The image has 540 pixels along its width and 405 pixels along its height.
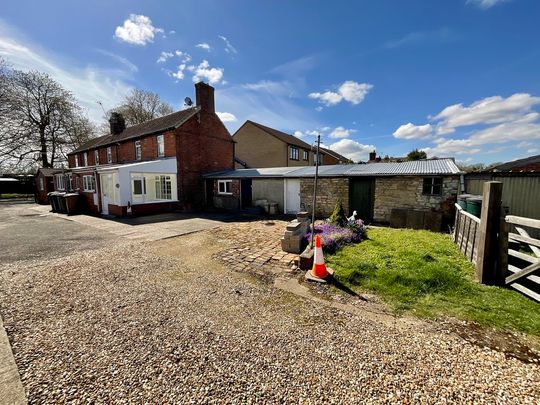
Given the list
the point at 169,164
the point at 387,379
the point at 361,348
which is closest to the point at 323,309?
the point at 361,348

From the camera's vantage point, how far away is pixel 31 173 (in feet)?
117

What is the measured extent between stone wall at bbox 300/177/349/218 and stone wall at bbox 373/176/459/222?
5.40ft

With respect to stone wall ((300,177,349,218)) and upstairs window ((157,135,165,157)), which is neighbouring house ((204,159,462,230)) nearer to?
stone wall ((300,177,349,218))

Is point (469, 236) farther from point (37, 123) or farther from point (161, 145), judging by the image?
point (37, 123)

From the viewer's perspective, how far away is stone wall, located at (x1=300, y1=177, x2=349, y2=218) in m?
12.8

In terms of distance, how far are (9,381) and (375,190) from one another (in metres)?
12.9

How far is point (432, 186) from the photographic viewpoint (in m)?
10.6

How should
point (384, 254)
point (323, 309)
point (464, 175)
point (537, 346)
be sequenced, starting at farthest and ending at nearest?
point (464, 175) → point (384, 254) → point (323, 309) → point (537, 346)

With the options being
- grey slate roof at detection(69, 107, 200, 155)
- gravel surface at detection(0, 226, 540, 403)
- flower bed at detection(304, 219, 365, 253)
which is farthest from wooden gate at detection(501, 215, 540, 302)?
grey slate roof at detection(69, 107, 200, 155)

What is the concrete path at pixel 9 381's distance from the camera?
7.31 feet

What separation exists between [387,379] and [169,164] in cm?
1688

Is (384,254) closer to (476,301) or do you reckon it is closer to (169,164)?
(476,301)

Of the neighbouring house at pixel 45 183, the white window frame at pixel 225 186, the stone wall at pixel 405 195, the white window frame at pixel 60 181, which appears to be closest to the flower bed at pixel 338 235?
the stone wall at pixel 405 195

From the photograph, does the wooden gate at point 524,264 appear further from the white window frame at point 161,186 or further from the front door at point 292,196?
the white window frame at point 161,186
